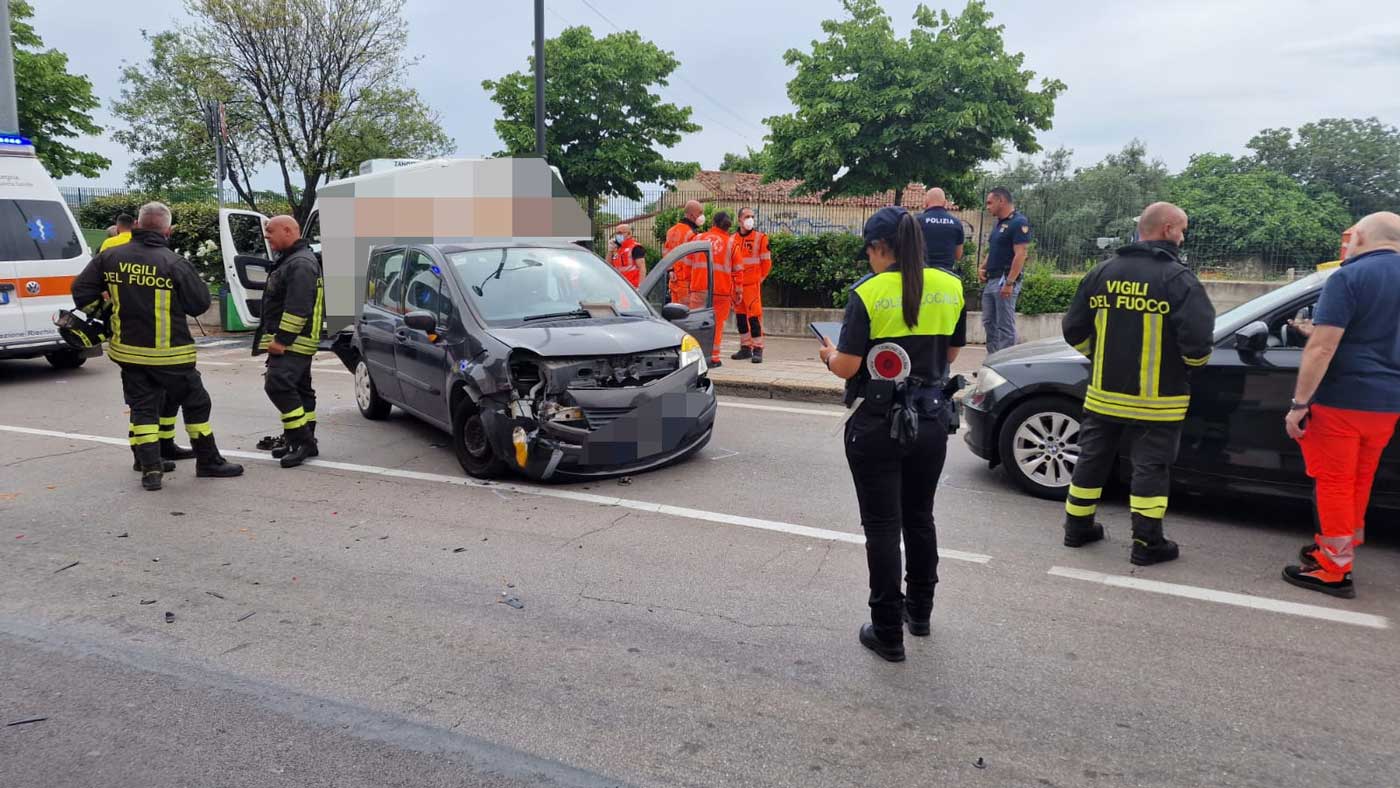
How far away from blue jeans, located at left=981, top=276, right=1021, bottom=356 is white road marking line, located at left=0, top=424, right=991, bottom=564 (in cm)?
522

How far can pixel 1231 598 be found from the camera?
438 centimetres

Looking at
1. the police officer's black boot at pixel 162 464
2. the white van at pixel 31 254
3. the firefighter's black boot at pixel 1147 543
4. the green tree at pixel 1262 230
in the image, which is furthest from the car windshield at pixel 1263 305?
the white van at pixel 31 254

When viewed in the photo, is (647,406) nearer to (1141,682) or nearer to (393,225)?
(1141,682)

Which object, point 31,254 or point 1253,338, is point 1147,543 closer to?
point 1253,338

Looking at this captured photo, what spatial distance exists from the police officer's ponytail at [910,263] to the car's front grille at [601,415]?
2.98m

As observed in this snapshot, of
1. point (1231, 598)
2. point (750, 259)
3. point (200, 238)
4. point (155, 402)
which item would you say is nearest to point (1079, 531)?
point (1231, 598)

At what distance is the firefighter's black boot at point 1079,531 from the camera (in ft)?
16.5

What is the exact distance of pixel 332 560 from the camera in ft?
16.1

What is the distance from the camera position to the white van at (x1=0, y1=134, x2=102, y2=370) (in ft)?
35.1

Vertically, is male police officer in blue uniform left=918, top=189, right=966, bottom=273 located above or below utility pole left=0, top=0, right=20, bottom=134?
below

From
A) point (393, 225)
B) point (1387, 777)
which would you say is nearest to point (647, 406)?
point (1387, 777)

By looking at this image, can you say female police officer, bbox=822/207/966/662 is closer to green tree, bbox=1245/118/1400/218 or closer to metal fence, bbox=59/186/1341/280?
metal fence, bbox=59/186/1341/280

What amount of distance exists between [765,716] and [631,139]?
23017 mm

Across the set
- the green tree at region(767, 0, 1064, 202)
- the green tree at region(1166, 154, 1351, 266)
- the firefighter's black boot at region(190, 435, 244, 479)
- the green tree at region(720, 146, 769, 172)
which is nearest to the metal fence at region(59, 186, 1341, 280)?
the green tree at region(1166, 154, 1351, 266)
